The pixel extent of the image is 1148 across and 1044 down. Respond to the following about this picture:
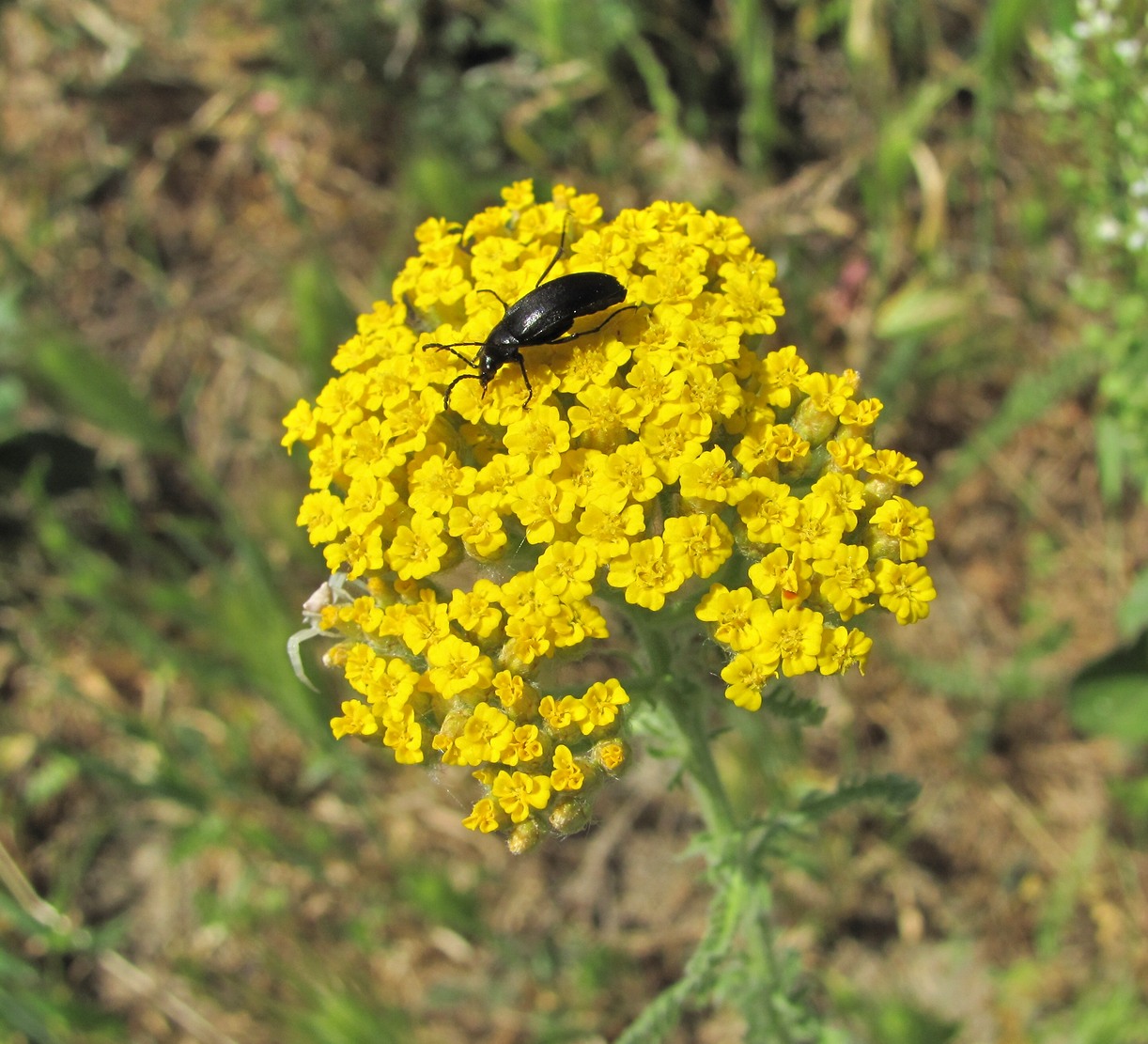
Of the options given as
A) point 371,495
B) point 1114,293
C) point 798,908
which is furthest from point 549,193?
point 798,908

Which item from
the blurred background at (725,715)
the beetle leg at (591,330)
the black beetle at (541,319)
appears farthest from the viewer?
the blurred background at (725,715)

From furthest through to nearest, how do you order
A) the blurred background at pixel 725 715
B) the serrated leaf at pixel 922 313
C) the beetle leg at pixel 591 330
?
1. the serrated leaf at pixel 922 313
2. the blurred background at pixel 725 715
3. the beetle leg at pixel 591 330

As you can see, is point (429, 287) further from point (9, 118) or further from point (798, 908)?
point (9, 118)

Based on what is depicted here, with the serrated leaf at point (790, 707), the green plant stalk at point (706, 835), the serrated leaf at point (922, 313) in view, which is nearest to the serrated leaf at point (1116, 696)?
the serrated leaf at point (922, 313)

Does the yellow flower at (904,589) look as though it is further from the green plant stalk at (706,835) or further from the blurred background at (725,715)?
the blurred background at (725,715)

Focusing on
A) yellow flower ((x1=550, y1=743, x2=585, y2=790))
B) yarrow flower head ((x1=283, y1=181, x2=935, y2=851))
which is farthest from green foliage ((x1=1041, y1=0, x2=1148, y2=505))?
yellow flower ((x1=550, y1=743, x2=585, y2=790))

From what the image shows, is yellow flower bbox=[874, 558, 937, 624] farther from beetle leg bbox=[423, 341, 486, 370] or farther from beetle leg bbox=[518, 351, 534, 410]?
beetle leg bbox=[423, 341, 486, 370]

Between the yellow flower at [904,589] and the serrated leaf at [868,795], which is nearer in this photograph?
the yellow flower at [904,589]

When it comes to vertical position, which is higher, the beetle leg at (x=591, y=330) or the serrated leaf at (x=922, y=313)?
the serrated leaf at (x=922, y=313)
